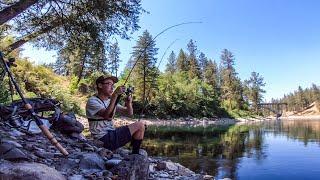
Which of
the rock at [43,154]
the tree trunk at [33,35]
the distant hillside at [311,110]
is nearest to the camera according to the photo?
the rock at [43,154]


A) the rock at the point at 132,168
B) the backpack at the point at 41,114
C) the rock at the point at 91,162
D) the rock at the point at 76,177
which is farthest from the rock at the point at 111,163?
the backpack at the point at 41,114

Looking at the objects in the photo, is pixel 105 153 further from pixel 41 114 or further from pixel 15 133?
pixel 41 114

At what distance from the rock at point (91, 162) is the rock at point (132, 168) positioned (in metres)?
0.26

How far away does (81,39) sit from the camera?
14383mm

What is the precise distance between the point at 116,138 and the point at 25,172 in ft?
8.21

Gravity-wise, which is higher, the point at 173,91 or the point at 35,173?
the point at 173,91

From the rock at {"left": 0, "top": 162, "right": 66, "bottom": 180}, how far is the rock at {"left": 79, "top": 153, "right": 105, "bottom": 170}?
115cm

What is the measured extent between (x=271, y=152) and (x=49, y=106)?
15383mm

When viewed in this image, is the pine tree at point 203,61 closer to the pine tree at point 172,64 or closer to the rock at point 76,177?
the pine tree at point 172,64

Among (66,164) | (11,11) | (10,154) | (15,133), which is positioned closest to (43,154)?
(66,164)

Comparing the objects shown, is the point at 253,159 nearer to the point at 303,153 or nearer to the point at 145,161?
the point at 303,153

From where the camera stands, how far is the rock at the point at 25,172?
469 cm

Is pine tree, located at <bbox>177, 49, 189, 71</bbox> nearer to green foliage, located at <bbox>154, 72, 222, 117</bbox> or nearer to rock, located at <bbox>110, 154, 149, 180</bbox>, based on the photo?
green foliage, located at <bbox>154, 72, 222, 117</bbox>

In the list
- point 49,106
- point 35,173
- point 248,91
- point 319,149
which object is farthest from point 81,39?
point 248,91
